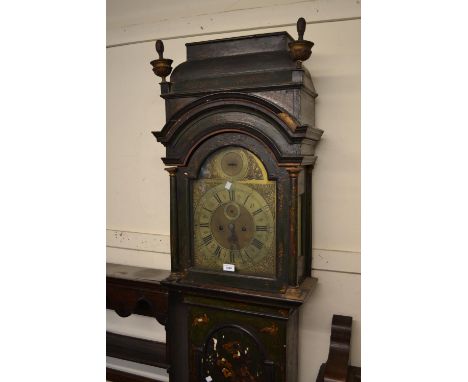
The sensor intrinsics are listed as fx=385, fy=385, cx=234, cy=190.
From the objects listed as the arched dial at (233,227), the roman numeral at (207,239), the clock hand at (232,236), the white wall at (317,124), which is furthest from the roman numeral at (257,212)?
the white wall at (317,124)

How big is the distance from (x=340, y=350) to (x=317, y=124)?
1.21 m

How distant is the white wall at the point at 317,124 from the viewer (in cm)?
208

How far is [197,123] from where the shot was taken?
191 cm

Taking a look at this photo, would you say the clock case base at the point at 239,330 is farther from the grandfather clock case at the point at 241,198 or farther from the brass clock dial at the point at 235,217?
the brass clock dial at the point at 235,217

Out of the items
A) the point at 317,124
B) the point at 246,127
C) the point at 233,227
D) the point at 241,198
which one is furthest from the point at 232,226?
the point at 317,124

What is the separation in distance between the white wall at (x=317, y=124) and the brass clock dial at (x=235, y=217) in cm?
46

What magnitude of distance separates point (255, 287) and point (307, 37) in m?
1.37

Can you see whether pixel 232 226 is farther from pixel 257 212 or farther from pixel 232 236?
pixel 257 212

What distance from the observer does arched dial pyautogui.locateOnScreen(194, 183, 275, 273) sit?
183cm

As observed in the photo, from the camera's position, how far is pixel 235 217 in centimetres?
188
